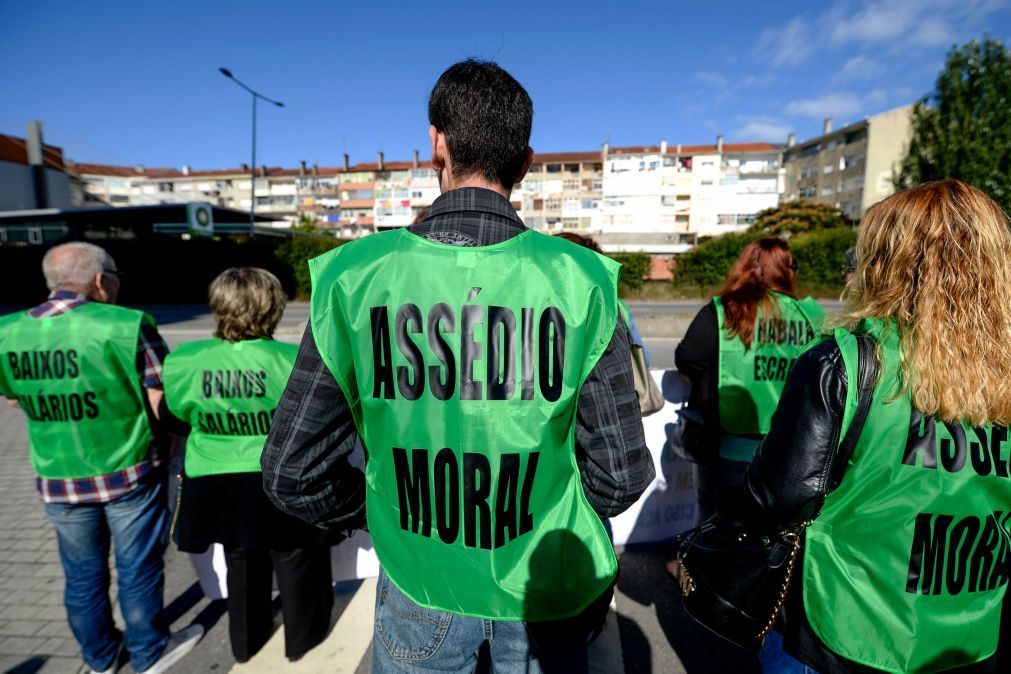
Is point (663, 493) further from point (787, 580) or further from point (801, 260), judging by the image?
point (801, 260)

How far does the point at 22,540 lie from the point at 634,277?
2554 centimetres

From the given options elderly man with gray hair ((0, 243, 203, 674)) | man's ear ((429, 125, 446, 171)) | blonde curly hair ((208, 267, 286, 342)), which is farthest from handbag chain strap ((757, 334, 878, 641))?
elderly man with gray hair ((0, 243, 203, 674))

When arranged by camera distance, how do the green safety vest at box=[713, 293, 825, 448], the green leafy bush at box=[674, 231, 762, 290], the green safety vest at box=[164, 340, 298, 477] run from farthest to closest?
the green leafy bush at box=[674, 231, 762, 290] < the green safety vest at box=[713, 293, 825, 448] < the green safety vest at box=[164, 340, 298, 477]

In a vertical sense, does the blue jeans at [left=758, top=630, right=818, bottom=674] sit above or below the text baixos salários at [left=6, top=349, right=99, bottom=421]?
below

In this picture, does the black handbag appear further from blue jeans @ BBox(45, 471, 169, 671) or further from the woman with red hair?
blue jeans @ BBox(45, 471, 169, 671)

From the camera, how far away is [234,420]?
99.4 inches

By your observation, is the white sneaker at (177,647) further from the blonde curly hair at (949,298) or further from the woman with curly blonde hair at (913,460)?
the blonde curly hair at (949,298)

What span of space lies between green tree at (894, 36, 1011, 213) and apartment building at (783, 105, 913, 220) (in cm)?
1863

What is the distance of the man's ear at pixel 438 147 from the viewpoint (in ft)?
4.42

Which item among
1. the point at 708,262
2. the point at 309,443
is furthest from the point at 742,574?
the point at 708,262

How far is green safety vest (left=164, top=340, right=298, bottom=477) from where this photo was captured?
2.49 meters

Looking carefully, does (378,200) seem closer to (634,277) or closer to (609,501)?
(634,277)

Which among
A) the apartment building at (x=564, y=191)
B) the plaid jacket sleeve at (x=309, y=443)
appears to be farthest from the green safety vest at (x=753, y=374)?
the apartment building at (x=564, y=191)

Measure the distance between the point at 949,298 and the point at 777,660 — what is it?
1086mm
